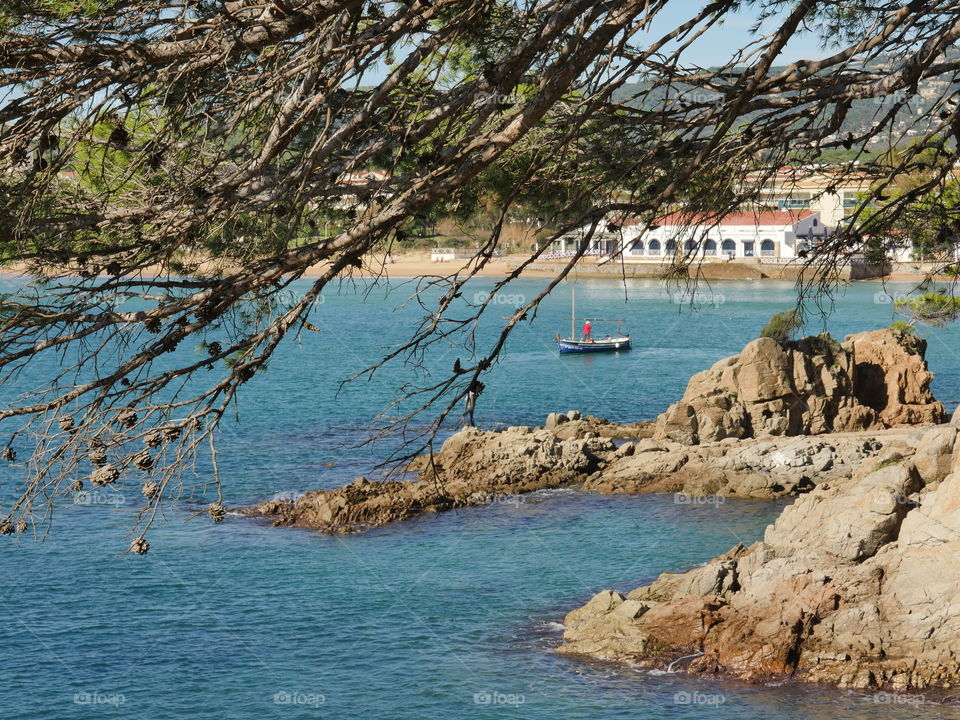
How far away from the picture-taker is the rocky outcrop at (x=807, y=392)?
98.7 ft

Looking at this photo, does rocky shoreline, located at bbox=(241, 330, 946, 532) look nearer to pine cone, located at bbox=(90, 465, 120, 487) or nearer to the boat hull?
pine cone, located at bbox=(90, 465, 120, 487)

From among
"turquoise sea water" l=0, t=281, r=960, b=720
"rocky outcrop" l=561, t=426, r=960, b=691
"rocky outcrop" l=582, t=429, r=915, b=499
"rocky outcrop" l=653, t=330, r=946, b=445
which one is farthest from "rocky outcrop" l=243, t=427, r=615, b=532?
"rocky outcrop" l=561, t=426, r=960, b=691

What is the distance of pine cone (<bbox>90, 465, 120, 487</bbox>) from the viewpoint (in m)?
5.37

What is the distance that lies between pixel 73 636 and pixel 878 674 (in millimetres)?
12664

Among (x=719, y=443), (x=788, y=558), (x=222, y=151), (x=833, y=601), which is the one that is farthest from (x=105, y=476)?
(x=719, y=443)

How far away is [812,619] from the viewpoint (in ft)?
50.7

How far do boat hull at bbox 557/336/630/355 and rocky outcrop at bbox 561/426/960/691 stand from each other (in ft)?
135

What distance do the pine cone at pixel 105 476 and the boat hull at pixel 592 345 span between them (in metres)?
53.8

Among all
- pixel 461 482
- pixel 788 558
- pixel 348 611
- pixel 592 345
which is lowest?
pixel 348 611

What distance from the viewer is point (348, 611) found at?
2009 centimetres

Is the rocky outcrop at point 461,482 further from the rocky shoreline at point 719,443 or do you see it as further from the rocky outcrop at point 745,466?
the rocky outcrop at point 745,466

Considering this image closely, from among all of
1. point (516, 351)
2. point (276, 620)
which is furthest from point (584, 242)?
point (516, 351)

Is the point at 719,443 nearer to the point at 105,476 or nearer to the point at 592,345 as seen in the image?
the point at 105,476

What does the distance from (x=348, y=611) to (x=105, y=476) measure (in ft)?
49.9
